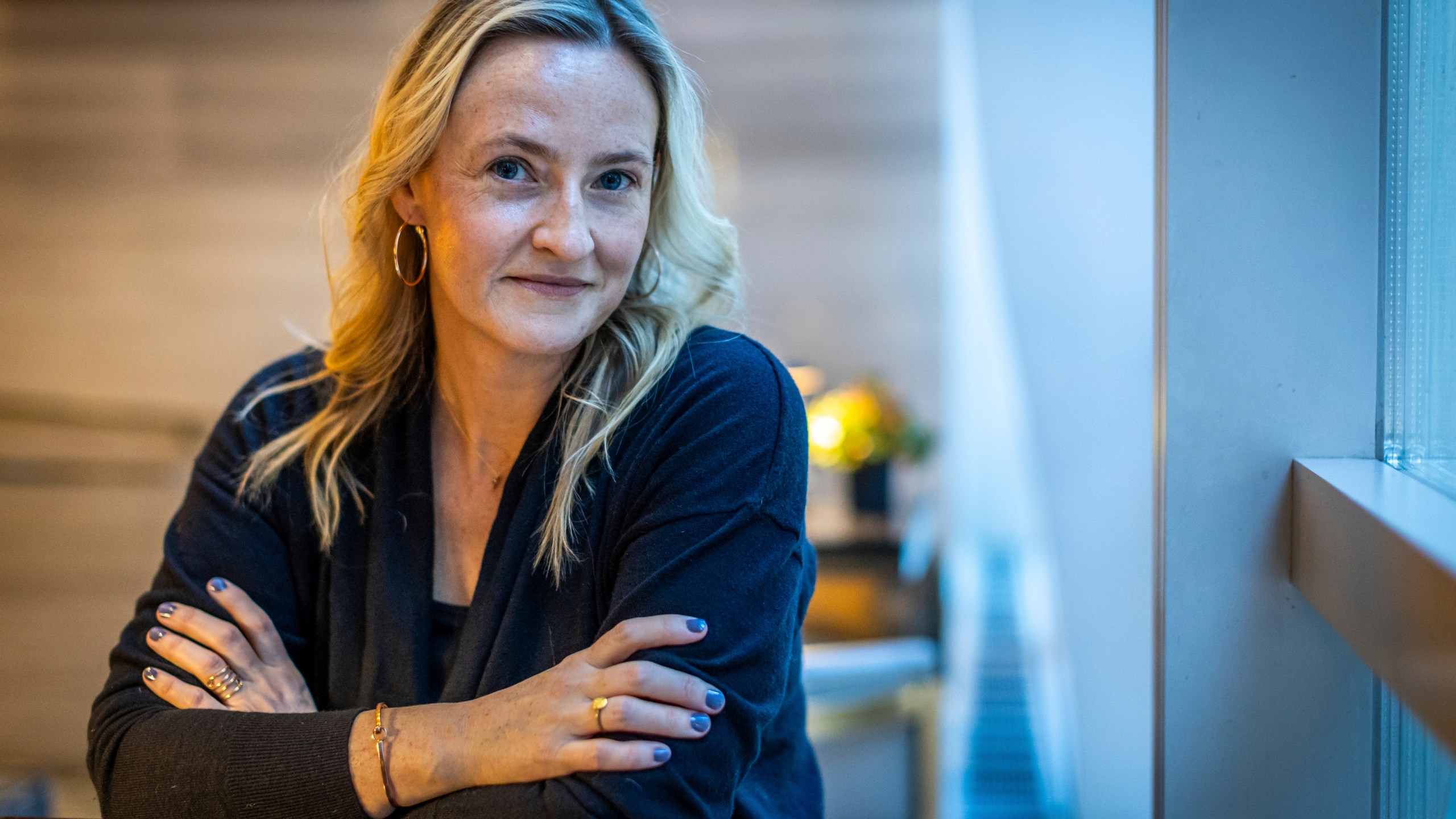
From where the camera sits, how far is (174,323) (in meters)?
4.64

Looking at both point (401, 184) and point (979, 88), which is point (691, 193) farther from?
point (979, 88)

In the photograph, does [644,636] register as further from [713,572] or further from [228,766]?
[228,766]

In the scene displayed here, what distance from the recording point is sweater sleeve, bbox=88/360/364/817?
105 centimetres

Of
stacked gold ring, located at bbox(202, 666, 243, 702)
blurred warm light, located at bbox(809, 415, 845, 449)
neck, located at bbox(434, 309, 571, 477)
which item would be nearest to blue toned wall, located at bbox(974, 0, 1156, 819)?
blurred warm light, located at bbox(809, 415, 845, 449)

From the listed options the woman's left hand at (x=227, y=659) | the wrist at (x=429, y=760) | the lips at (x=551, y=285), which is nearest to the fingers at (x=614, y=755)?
the wrist at (x=429, y=760)

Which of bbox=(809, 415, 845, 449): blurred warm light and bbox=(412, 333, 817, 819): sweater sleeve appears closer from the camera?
bbox=(412, 333, 817, 819): sweater sleeve

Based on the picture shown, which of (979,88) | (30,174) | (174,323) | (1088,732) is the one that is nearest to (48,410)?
(174,323)

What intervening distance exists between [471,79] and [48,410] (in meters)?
4.10

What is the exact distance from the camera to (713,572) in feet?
3.45

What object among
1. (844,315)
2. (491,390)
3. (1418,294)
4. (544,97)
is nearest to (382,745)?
(491,390)

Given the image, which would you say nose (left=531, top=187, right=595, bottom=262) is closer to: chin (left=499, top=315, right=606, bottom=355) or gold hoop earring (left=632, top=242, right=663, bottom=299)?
chin (left=499, top=315, right=606, bottom=355)

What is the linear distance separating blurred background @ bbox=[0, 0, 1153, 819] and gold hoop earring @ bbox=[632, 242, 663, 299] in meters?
1.58

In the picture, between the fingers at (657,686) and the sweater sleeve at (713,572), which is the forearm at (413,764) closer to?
the sweater sleeve at (713,572)

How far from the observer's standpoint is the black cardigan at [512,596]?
1.04 metres
